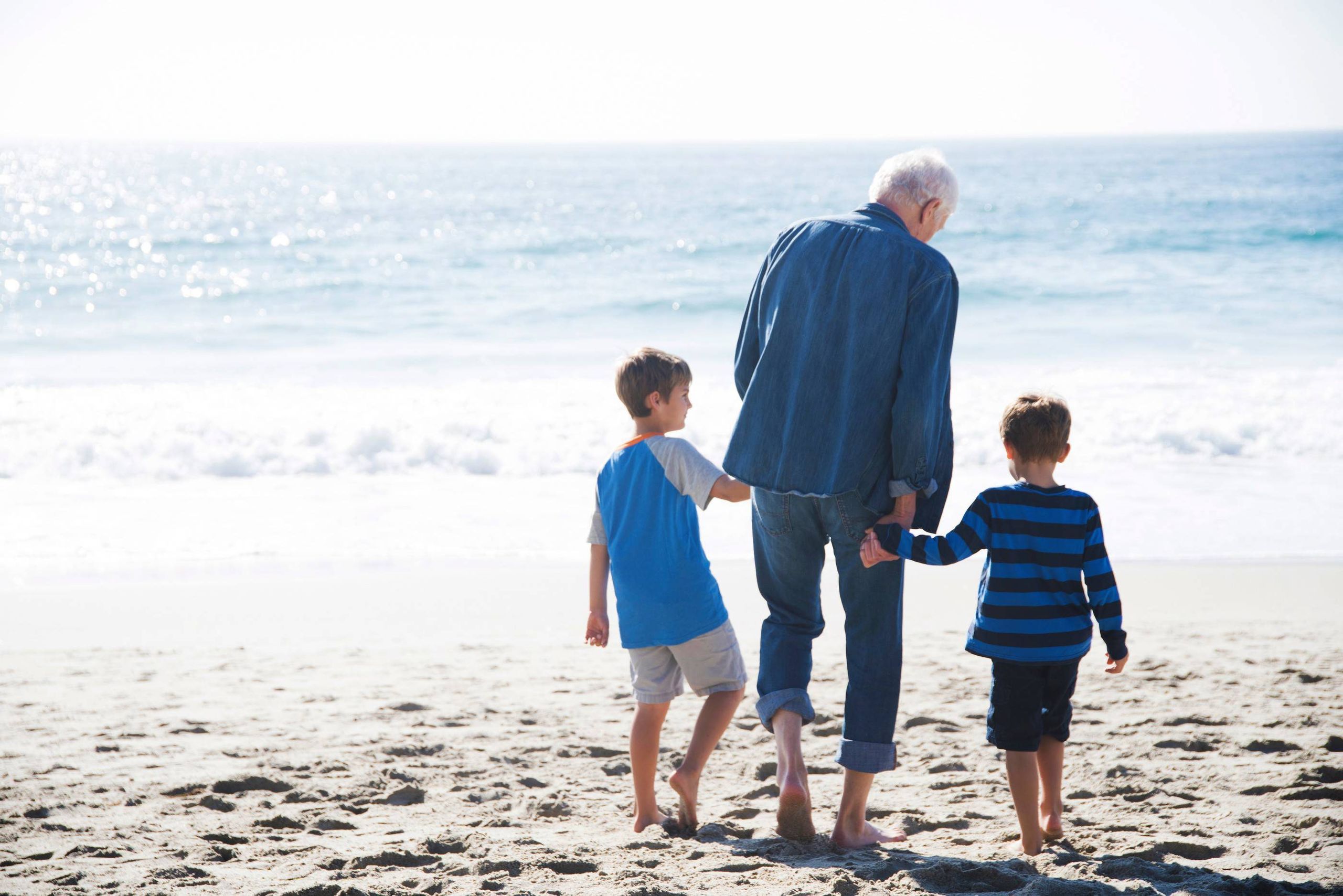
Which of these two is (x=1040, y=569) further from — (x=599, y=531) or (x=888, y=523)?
(x=599, y=531)

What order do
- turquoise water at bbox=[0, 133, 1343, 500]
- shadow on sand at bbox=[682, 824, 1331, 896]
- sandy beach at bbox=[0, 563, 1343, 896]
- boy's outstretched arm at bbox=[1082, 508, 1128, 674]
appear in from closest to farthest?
shadow on sand at bbox=[682, 824, 1331, 896] → boy's outstretched arm at bbox=[1082, 508, 1128, 674] → sandy beach at bbox=[0, 563, 1343, 896] → turquoise water at bbox=[0, 133, 1343, 500]

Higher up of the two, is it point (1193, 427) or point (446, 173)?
point (446, 173)

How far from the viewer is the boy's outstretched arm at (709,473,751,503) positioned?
2.66 metres

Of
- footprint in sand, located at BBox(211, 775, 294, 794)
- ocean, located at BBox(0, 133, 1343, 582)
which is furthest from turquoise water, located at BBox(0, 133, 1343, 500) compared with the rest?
footprint in sand, located at BBox(211, 775, 294, 794)

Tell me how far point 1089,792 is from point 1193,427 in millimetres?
6227

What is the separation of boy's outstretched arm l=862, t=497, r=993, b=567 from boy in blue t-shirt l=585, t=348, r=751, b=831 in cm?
35

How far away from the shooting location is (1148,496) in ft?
23.3

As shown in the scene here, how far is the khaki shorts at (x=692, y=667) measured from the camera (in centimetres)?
275

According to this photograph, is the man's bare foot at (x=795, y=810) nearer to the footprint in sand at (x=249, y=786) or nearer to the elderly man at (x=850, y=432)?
the elderly man at (x=850, y=432)

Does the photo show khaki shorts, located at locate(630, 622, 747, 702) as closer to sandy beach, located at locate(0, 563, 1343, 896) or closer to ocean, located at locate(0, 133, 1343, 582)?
sandy beach, located at locate(0, 563, 1343, 896)

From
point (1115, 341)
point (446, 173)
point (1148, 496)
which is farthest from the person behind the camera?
point (446, 173)

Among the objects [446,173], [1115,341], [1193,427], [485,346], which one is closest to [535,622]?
[1193,427]

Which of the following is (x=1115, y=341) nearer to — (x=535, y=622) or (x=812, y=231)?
(x=535, y=622)

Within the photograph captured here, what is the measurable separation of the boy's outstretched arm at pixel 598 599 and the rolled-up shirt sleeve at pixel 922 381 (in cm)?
79
